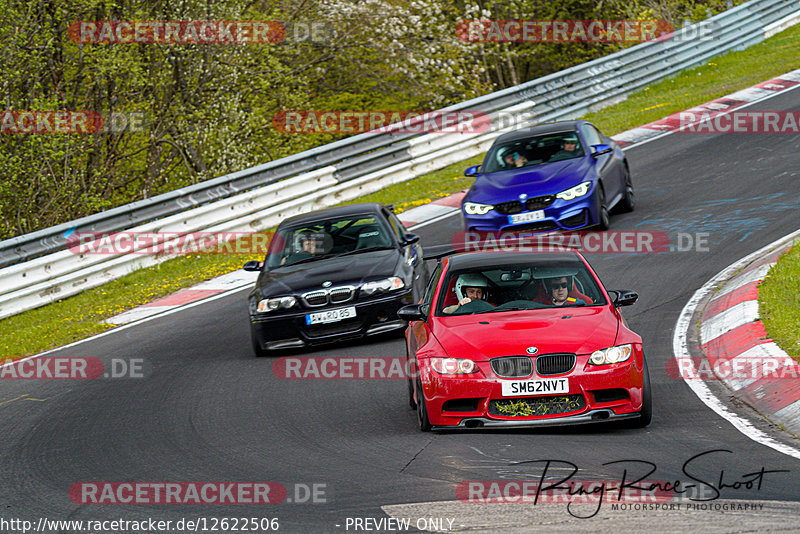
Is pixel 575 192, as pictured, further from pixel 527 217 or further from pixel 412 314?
pixel 412 314

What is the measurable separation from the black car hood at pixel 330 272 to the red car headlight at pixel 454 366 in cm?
381

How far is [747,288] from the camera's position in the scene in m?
10.8

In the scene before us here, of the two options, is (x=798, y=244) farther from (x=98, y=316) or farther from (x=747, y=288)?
(x=98, y=316)

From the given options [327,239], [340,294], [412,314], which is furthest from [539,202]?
[412,314]

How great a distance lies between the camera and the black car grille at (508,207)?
14.6m

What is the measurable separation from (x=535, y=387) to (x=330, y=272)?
4621mm

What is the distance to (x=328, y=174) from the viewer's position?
64.3ft

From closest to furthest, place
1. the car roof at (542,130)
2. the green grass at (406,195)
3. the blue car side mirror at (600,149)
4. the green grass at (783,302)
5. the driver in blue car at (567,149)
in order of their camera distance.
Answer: the green grass at (783,302) < the green grass at (406,195) < the blue car side mirror at (600,149) < the driver in blue car at (567,149) < the car roof at (542,130)

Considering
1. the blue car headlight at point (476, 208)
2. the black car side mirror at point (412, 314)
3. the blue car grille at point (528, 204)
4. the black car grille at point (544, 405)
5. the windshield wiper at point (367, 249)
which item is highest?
the black car side mirror at point (412, 314)

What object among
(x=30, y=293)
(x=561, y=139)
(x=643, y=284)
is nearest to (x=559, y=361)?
(x=643, y=284)

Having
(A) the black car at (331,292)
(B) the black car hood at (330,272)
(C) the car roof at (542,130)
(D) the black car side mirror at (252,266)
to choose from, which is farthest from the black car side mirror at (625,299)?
(C) the car roof at (542,130)

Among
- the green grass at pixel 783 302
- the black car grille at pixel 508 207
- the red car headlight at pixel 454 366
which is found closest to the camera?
the red car headlight at pixel 454 366

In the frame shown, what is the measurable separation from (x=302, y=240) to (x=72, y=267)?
5219mm

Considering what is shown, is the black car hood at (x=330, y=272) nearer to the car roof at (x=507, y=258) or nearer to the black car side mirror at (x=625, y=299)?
the car roof at (x=507, y=258)
